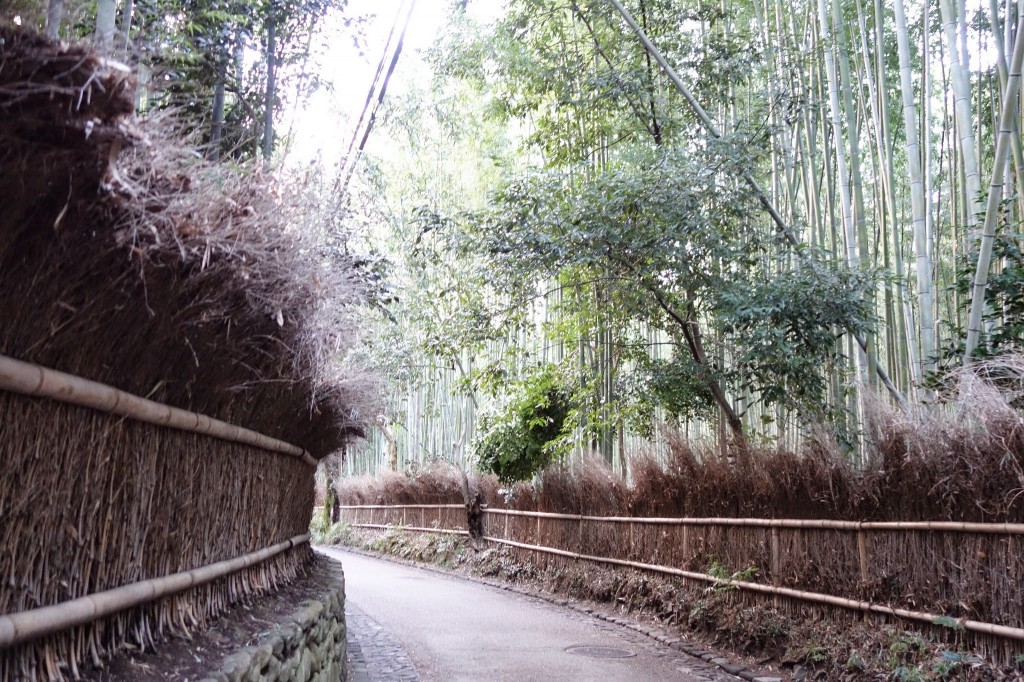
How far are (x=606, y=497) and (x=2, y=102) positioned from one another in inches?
360

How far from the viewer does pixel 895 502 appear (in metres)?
5.82

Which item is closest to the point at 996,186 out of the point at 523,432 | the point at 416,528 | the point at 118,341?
the point at 118,341

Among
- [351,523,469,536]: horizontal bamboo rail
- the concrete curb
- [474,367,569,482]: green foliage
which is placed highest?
[474,367,569,482]: green foliage

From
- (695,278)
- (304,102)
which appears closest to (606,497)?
(695,278)

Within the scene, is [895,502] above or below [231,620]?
above

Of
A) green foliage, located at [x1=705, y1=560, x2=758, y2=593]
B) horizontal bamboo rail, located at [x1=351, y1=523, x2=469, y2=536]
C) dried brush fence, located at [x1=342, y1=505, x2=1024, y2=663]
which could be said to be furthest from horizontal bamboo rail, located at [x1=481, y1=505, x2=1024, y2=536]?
horizontal bamboo rail, located at [x1=351, y1=523, x2=469, y2=536]

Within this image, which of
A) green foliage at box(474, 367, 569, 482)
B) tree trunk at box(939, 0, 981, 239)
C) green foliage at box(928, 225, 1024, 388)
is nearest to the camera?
green foliage at box(928, 225, 1024, 388)

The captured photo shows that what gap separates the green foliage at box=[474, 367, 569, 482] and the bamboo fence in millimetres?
9181

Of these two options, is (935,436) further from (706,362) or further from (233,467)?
(233,467)

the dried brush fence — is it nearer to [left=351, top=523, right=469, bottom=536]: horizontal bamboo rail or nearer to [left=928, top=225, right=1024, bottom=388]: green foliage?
[left=928, top=225, right=1024, bottom=388]: green foliage

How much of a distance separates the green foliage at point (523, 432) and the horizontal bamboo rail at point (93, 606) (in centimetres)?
950

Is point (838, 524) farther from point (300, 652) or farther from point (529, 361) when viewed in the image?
point (529, 361)

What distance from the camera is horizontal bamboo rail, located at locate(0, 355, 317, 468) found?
212 centimetres

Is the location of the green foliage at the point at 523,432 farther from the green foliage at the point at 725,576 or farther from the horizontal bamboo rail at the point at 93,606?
the horizontal bamboo rail at the point at 93,606
